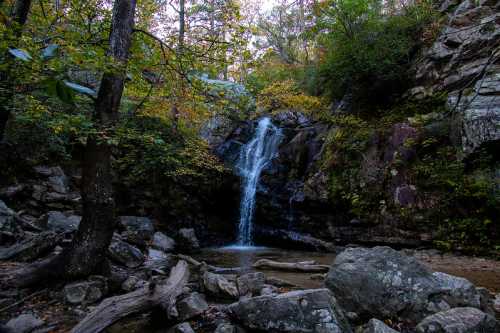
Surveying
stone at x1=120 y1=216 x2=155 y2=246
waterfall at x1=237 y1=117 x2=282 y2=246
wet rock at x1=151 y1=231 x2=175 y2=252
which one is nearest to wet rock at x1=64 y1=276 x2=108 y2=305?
wet rock at x1=151 y1=231 x2=175 y2=252

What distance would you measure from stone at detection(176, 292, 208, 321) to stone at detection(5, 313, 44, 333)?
→ 5.09ft

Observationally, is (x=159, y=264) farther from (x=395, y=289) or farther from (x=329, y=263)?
(x=395, y=289)

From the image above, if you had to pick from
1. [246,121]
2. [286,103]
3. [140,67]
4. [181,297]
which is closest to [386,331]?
[181,297]

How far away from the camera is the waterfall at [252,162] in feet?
39.0

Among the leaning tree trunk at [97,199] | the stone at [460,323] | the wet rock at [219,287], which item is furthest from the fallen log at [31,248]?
the stone at [460,323]

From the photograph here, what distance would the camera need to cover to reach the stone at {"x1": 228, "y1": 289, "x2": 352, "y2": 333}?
9.47ft

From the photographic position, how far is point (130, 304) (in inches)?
134

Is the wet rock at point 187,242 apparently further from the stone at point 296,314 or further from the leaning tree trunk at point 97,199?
the stone at point 296,314

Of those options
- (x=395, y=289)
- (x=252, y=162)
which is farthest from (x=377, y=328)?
(x=252, y=162)

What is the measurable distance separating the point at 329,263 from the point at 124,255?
474 centimetres

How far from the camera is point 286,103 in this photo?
34.7 ft

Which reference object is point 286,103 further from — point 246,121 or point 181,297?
point 181,297

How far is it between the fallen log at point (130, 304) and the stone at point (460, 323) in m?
2.87

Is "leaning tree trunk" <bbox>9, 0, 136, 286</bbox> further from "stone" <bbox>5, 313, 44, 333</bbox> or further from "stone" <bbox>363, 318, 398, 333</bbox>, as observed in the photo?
"stone" <bbox>363, 318, 398, 333</bbox>
